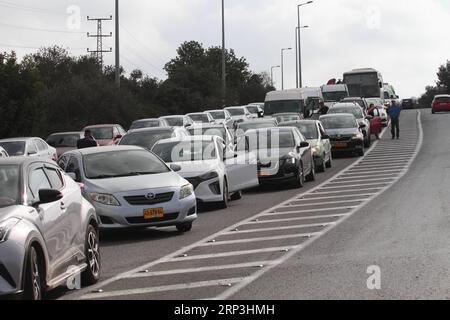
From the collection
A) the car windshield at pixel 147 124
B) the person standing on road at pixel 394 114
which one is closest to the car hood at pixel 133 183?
the car windshield at pixel 147 124

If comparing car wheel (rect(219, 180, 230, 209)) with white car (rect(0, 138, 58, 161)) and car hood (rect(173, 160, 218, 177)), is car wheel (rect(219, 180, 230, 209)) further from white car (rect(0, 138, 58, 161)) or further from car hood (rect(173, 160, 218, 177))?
white car (rect(0, 138, 58, 161))

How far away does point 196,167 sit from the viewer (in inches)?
818

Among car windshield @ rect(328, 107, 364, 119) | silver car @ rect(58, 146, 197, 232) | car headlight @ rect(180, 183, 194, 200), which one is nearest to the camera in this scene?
silver car @ rect(58, 146, 197, 232)

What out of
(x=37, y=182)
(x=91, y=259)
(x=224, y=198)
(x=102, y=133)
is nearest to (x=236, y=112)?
(x=102, y=133)

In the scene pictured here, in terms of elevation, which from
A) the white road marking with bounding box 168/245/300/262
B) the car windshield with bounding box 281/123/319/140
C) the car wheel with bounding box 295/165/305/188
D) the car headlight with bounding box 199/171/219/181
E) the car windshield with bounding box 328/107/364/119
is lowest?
the white road marking with bounding box 168/245/300/262

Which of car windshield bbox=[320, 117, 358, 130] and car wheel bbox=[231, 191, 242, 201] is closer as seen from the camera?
car wheel bbox=[231, 191, 242, 201]

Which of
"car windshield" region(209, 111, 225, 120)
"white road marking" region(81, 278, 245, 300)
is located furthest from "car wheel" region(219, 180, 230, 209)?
"car windshield" region(209, 111, 225, 120)

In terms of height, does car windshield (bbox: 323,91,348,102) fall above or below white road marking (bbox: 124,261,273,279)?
above

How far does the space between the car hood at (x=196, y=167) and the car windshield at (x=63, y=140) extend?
16.4 m

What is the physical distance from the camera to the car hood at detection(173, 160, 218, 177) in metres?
20.5

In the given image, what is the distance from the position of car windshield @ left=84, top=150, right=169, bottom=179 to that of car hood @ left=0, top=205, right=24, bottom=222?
284 inches

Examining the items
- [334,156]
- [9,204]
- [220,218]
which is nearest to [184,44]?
[334,156]

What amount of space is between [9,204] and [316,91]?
138 feet
